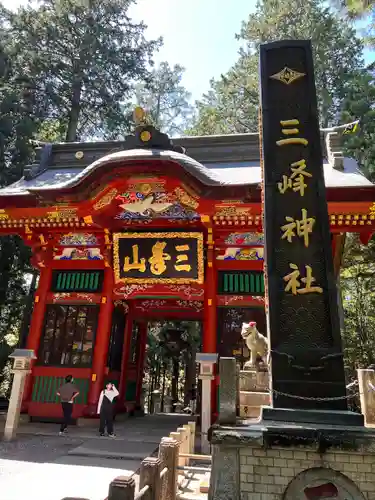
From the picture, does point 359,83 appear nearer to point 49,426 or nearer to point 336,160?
point 336,160

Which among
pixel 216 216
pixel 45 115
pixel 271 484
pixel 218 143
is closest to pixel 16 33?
pixel 45 115

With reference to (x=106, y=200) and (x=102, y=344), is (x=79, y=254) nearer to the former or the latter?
(x=106, y=200)

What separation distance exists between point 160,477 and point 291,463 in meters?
1.21

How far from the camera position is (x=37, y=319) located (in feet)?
30.6

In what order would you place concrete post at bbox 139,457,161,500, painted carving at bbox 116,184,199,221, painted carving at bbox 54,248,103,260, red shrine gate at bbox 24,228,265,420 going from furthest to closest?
painted carving at bbox 54,248,103,260
red shrine gate at bbox 24,228,265,420
painted carving at bbox 116,184,199,221
concrete post at bbox 139,457,161,500

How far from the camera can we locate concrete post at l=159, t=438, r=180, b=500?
3969 millimetres

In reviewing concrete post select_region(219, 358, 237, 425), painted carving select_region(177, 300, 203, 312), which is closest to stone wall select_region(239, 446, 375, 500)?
concrete post select_region(219, 358, 237, 425)

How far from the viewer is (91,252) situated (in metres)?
9.98

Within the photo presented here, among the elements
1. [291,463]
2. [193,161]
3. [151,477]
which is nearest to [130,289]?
[193,161]

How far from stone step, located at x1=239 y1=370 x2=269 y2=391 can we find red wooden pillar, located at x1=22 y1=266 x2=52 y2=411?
5.15 meters

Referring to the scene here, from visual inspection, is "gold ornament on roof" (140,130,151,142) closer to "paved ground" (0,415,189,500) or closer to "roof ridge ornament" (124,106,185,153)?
"roof ridge ornament" (124,106,185,153)

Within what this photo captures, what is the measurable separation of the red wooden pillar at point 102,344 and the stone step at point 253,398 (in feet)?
12.1

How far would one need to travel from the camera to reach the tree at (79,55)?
15742 mm

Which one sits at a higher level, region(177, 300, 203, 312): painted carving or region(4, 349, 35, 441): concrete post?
region(177, 300, 203, 312): painted carving
